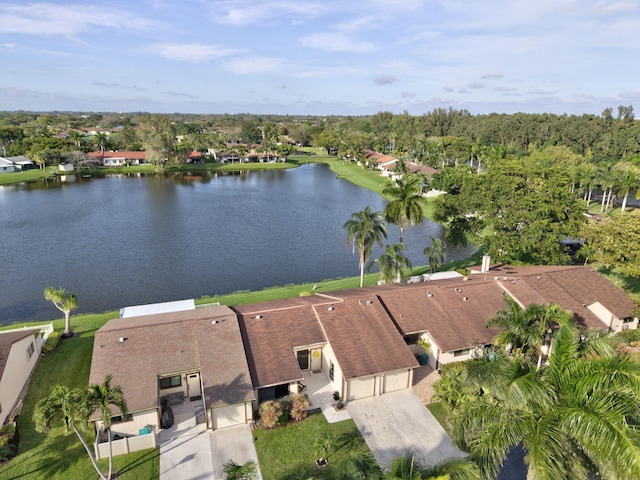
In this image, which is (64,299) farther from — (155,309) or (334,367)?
(334,367)

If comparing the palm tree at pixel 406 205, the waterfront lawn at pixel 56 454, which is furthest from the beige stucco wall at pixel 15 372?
the palm tree at pixel 406 205

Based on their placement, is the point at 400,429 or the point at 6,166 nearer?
the point at 400,429

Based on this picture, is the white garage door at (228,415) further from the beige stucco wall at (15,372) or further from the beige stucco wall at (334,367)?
the beige stucco wall at (15,372)

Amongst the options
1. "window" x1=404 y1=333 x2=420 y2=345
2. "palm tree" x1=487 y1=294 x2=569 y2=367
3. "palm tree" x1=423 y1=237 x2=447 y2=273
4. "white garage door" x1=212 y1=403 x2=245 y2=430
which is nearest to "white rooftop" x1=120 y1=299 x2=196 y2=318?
"white garage door" x1=212 y1=403 x2=245 y2=430

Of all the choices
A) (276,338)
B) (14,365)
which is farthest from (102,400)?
(14,365)

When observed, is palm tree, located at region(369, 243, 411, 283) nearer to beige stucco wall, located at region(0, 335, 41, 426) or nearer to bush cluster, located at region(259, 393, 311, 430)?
bush cluster, located at region(259, 393, 311, 430)

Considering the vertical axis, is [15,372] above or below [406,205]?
below
